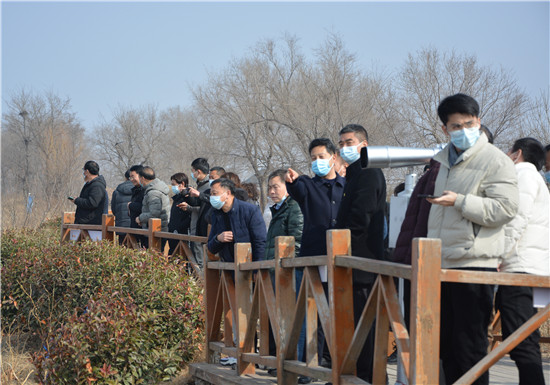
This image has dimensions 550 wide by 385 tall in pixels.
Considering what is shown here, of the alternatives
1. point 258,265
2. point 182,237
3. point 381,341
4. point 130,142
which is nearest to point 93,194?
point 182,237

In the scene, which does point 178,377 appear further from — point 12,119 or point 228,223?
point 12,119

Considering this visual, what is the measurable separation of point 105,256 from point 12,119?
3062cm

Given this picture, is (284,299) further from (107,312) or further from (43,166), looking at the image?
(43,166)

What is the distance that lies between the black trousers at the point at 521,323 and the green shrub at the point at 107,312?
12.0 ft

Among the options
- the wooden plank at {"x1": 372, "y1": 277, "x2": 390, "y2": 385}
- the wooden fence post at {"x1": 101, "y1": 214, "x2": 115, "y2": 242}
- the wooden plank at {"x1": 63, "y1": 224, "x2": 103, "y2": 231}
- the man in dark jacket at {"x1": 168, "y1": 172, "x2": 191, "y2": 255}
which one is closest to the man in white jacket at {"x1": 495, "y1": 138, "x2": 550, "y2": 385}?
the wooden plank at {"x1": 372, "y1": 277, "x2": 390, "y2": 385}

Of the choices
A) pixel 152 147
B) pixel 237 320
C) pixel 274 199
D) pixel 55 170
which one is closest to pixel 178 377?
pixel 237 320

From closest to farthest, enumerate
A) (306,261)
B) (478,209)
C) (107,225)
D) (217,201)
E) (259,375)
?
(478,209), (306,261), (259,375), (217,201), (107,225)

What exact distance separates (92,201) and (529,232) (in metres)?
8.95

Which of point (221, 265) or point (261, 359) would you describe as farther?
point (221, 265)

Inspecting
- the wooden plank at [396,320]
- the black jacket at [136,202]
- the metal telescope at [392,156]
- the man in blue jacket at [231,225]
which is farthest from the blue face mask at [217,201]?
the black jacket at [136,202]

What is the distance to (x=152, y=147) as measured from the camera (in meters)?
58.2

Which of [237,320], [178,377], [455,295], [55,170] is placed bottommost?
[178,377]

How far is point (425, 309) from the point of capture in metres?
3.49

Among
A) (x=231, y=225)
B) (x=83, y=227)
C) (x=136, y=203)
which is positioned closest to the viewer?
(x=231, y=225)
